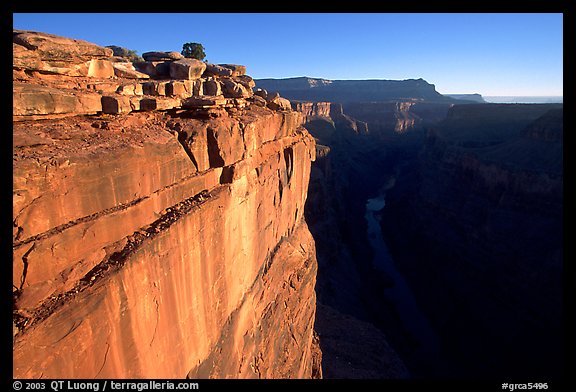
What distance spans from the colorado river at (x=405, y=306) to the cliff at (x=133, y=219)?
23.5 meters

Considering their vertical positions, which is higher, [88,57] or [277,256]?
[88,57]

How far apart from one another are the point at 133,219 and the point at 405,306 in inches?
1419

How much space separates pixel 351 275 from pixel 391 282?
24.6ft

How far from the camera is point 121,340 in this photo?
→ 16.8 ft

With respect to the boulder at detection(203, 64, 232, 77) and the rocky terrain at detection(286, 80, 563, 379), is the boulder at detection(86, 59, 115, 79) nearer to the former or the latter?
the boulder at detection(203, 64, 232, 77)

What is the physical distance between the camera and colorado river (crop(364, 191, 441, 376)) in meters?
30.8

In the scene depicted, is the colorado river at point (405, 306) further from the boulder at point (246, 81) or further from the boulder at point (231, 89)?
the boulder at point (231, 89)

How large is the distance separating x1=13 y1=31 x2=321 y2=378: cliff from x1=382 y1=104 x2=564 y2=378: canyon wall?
83.1ft

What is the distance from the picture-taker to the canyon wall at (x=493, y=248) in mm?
28875

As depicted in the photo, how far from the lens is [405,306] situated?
122ft

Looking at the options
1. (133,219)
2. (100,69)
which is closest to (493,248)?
(100,69)

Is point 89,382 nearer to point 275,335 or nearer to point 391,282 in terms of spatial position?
point 275,335

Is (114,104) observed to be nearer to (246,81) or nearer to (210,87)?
(210,87)
